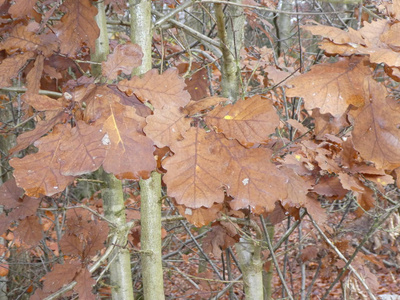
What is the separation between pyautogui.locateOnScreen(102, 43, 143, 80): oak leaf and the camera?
889 millimetres

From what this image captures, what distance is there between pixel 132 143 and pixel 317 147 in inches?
30.3

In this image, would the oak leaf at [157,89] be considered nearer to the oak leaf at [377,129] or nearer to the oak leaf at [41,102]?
the oak leaf at [41,102]

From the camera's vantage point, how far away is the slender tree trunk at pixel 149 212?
117 centimetres

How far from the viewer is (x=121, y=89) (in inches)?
31.0

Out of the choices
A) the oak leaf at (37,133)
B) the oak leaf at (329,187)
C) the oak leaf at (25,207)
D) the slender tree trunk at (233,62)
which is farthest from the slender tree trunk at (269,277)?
the oak leaf at (37,133)

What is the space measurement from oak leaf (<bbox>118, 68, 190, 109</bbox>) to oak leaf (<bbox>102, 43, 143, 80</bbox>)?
0.33 ft

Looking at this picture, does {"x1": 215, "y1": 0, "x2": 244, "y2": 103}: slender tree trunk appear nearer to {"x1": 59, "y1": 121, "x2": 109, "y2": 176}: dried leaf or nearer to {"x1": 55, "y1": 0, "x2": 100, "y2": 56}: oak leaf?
{"x1": 55, "y1": 0, "x2": 100, "y2": 56}: oak leaf

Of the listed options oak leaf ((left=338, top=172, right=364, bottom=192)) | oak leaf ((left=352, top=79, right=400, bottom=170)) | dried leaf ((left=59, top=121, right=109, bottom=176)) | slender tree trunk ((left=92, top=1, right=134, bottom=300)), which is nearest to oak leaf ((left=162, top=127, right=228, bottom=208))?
dried leaf ((left=59, top=121, right=109, bottom=176))

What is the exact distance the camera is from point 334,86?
68 cm

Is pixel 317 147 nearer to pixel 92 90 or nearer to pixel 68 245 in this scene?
pixel 92 90

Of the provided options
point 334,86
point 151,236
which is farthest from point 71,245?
point 334,86

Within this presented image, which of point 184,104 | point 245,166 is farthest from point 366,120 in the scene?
point 184,104

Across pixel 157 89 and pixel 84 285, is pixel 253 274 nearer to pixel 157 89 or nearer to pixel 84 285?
pixel 84 285

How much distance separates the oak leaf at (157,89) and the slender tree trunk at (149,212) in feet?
1.27
